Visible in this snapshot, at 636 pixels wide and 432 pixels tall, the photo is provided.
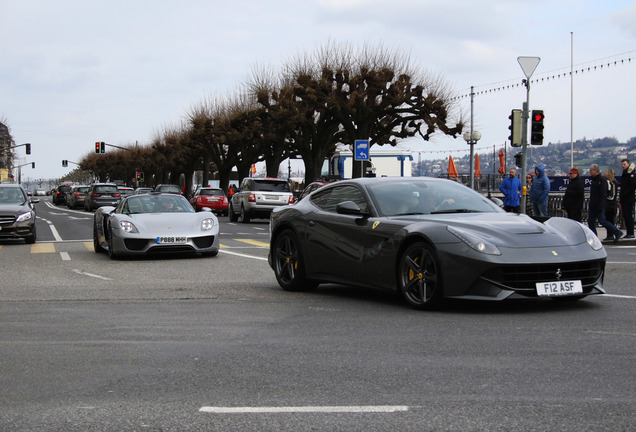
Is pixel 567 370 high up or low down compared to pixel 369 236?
down

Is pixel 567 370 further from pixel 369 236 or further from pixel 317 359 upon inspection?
pixel 369 236

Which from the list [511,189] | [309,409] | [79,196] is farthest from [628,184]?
[79,196]

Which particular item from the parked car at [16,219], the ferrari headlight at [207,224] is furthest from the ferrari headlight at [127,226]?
the parked car at [16,219]

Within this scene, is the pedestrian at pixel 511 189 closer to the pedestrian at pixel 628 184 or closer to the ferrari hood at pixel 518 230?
the pedestrian at pixel 628 184

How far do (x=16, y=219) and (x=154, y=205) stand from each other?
5910mm

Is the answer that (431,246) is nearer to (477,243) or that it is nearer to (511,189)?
(477,243)

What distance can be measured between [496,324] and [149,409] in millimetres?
3661

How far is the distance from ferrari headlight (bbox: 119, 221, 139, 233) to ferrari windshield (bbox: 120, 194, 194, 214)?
28.8 inches

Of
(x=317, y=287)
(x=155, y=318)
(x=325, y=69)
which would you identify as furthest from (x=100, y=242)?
(x=325, y=69)

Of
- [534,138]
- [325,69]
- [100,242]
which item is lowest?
[100,242]

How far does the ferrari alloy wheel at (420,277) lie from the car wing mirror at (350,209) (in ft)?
2.83

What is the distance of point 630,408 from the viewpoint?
14.7 ft

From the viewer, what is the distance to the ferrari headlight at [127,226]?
15688 millimetres

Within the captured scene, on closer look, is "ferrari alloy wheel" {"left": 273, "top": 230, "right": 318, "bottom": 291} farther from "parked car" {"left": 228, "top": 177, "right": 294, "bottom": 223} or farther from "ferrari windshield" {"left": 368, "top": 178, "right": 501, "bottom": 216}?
"parked car" {"left": 228, "top": 177, "right": 294, "bottom": 223}
